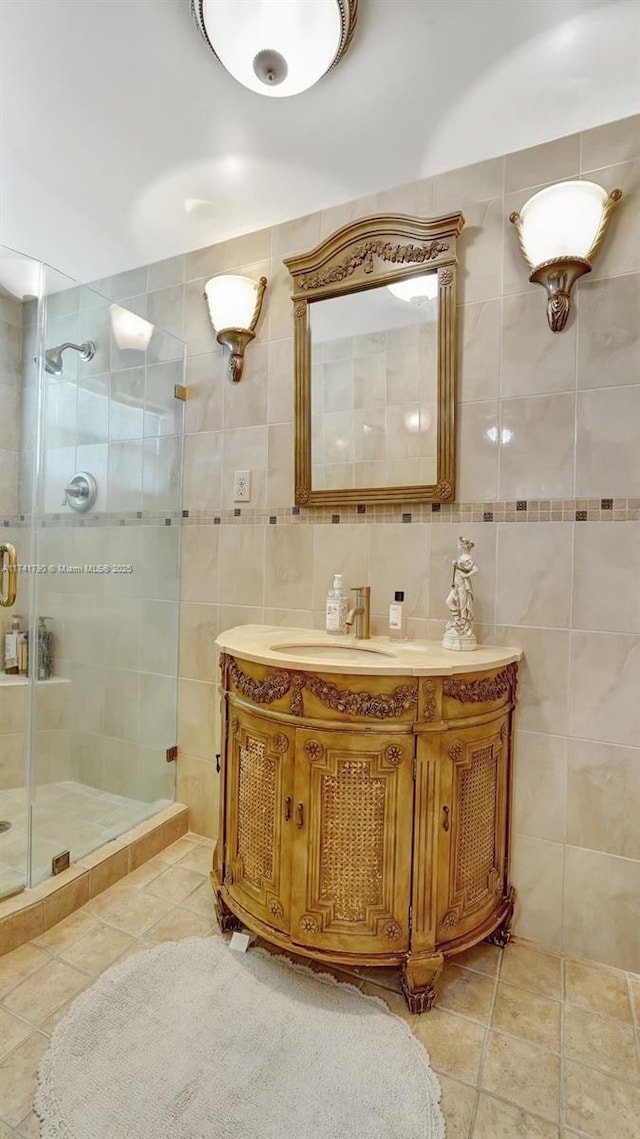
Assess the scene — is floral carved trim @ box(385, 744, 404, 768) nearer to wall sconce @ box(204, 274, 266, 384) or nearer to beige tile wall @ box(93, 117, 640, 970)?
beige tile wall @ box(93, 117, 640, 970)

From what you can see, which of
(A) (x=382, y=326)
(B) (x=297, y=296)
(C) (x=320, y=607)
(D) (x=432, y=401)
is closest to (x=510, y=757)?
(C) (x=320, y=607)

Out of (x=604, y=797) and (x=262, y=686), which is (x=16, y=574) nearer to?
(x=262, y=686)

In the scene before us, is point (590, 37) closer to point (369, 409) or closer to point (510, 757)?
point (369, 409)

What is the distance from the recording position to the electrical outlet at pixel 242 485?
2.02 metres

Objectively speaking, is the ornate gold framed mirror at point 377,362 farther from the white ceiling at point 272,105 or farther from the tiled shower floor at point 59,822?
the tiled shower floor at point 59,822

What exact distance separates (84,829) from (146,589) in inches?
36.1

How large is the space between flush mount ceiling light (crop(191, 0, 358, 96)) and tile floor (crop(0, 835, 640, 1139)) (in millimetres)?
2423

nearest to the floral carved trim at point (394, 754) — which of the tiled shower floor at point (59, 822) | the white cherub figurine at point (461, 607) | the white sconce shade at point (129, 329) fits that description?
the white cherub figurine at point (461, 607)

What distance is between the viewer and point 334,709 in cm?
128

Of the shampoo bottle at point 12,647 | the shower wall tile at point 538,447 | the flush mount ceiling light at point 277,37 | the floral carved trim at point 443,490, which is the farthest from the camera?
the shampoo bottle at point 12,647

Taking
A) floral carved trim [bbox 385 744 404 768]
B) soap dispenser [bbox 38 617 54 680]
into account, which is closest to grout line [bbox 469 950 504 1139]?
floral carved trim [bbox 385 744 404 768]

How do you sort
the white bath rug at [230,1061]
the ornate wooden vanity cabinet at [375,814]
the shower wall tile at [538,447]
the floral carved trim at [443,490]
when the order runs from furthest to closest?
the floral carved trim at [443,490] → the shower wall tile at [538,447] → the ornate wooden vanity cabinet at [375,814] → the white bath rug at [230,1061]

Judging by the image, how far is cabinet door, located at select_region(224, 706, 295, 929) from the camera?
134 cm

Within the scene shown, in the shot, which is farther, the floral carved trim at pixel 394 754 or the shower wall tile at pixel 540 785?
the shower wall tile at pixel 540 785
